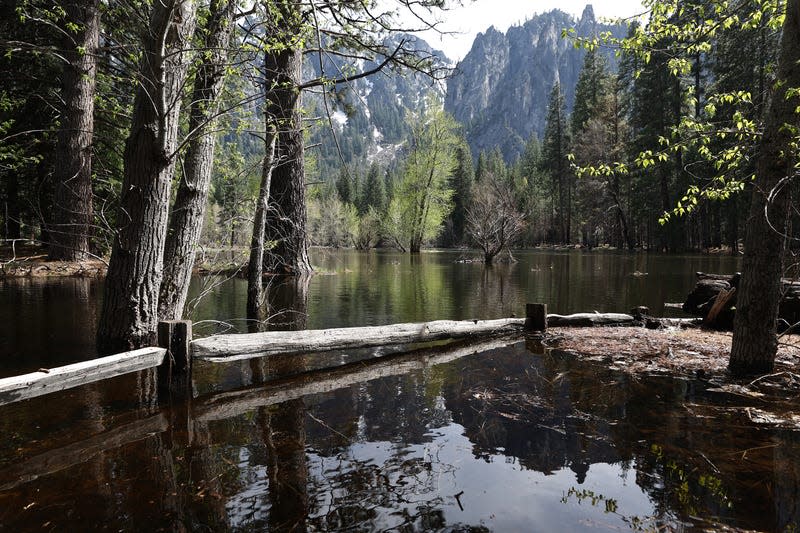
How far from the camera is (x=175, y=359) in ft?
16.1

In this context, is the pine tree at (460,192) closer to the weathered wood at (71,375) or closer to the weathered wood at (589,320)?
the weathered wood at (589,320)

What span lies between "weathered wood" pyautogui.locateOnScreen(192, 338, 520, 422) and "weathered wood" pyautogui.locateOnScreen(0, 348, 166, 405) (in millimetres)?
736

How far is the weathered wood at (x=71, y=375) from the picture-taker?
3559 mm

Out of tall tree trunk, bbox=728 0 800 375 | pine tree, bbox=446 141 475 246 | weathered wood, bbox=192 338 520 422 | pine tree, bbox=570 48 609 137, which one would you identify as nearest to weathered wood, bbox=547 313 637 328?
weathered wood, bbox=192 338 520 422

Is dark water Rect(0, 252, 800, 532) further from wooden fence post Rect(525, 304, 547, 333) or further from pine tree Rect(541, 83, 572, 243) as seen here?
pine tree Rect(541, 83, 572, 243)

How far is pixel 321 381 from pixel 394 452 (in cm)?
219

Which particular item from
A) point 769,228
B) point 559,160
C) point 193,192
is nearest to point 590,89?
point 559,160

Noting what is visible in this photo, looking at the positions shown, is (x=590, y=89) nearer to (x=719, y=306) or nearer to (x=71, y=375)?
(x=719, y=306)

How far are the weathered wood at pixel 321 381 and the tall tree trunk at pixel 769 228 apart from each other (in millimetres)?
3448

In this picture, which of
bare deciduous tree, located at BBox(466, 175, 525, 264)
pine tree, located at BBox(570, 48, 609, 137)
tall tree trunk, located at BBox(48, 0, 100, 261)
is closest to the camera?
tall tree trunk, located at BBox(48, 0, 100, 261)

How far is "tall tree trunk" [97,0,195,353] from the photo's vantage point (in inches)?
217

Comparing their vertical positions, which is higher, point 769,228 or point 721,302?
point 769,228

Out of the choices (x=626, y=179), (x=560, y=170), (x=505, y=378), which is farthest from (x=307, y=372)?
(x=560, y=170)

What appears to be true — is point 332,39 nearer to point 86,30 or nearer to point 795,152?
point 795,152
